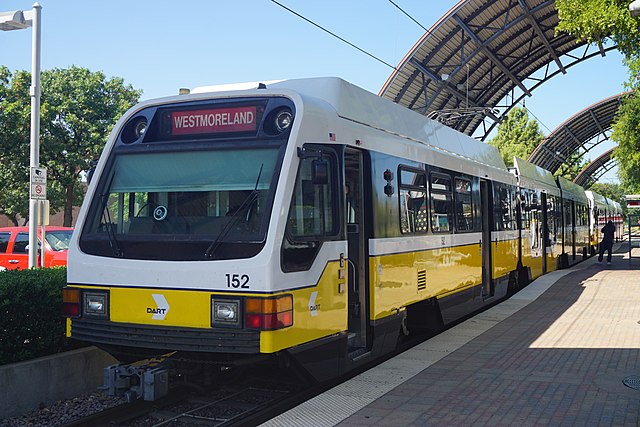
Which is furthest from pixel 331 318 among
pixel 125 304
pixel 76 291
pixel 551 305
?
pixel 551 305

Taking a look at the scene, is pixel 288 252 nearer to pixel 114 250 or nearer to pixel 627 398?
pixel 114 250

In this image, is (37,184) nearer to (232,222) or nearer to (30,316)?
(30,316)

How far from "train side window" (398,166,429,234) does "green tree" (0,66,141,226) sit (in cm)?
3034

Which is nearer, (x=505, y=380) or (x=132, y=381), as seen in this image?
(x=132, y=381)

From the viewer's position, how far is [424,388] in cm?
709

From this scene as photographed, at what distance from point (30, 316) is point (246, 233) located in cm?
270

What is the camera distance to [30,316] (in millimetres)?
7055

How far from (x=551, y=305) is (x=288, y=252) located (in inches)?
376

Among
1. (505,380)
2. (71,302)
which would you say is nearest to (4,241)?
(71,302)

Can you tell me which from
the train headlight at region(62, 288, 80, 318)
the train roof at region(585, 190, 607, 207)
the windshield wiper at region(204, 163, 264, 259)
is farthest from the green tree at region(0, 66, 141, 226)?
the windshield wiper at region(204, 163, 264, 259)

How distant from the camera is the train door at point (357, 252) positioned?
7.53m

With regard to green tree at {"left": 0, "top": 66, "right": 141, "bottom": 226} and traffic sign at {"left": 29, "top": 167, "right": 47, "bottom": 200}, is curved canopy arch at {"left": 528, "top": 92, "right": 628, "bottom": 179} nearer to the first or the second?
green tree at {"left": 0, "top": 66, "right": 141, "bottom": 226}

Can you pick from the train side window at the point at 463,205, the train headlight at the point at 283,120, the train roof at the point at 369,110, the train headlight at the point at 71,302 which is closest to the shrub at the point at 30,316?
the train headlight at the point at 71,302

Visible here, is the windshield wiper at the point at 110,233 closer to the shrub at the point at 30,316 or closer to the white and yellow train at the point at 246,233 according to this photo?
the white and yellow train at the point at 246,233
